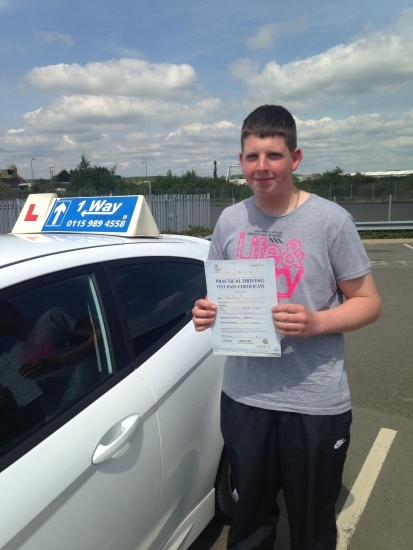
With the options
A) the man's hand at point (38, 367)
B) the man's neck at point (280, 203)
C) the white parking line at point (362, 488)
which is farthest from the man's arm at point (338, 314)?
the white parking line at point (362, 488)

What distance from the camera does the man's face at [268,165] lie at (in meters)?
1.84

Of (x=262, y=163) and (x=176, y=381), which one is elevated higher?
(x=262, y=163)

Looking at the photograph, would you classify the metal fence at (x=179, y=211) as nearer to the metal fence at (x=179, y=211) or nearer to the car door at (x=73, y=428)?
the metal fence at (x=179, y=211)

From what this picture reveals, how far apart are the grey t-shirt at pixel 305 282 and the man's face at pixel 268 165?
0.11 meters

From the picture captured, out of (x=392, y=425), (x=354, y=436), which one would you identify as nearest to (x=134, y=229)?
(x=354, y=436)

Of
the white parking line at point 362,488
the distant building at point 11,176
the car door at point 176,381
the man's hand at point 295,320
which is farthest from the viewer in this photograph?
the distant building at point 11,176

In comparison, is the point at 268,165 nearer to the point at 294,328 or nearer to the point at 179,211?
the point at 294,328

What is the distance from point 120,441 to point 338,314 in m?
0.87

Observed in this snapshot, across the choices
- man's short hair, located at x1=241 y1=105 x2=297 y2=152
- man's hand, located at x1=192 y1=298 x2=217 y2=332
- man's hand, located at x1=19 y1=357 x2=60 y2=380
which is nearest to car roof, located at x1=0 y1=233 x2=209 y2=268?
man's hand, located at x1=19 y1=357 x2=60 y2=380

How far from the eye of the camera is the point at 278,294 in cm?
191

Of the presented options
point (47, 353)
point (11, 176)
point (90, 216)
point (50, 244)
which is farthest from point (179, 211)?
point (11, 176)

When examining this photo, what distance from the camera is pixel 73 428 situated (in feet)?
5.32

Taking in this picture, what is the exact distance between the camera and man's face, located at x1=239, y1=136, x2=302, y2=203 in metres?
1.84

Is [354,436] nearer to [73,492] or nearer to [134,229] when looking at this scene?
[134,229]
